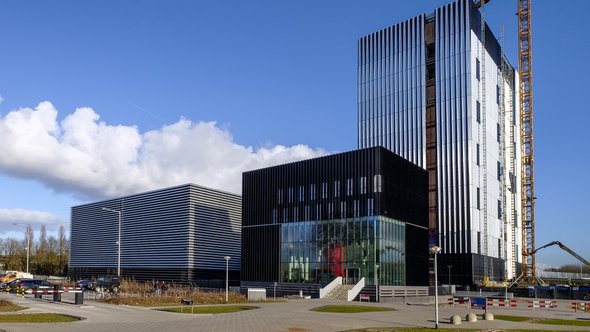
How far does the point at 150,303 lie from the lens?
46.3 m

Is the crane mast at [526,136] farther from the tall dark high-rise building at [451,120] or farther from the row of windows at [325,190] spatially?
the row of windows at [325,190]

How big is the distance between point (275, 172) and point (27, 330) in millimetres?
54497

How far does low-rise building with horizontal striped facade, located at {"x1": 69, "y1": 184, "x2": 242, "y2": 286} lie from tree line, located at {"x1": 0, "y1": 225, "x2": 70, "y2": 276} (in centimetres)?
2525

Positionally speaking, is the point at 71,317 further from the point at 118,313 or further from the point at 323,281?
the point at 323,281

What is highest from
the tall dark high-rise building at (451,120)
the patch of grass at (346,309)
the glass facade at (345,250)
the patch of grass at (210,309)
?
the tall dark high-rise building at (451,120)

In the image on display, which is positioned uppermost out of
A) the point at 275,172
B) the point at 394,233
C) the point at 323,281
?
the point at 275,172

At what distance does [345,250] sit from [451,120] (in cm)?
4277

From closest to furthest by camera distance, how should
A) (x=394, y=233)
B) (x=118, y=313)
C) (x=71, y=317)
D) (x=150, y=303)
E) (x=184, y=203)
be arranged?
(x=71, y=317) < (x=118, y=313) < (x=150, y=303) < (x=394, y=233) < (x=184, y=203)

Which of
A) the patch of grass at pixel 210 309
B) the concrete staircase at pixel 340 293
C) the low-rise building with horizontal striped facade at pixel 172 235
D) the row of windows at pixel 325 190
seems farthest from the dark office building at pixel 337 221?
the patch of grass at pixel 210 309

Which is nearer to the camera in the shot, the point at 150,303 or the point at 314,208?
the point at 150,303

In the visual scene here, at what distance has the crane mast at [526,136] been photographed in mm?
126562

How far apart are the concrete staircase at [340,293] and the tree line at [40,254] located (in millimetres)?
87792

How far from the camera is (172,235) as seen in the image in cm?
9612

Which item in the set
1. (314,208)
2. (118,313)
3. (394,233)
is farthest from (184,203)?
(118,313)
